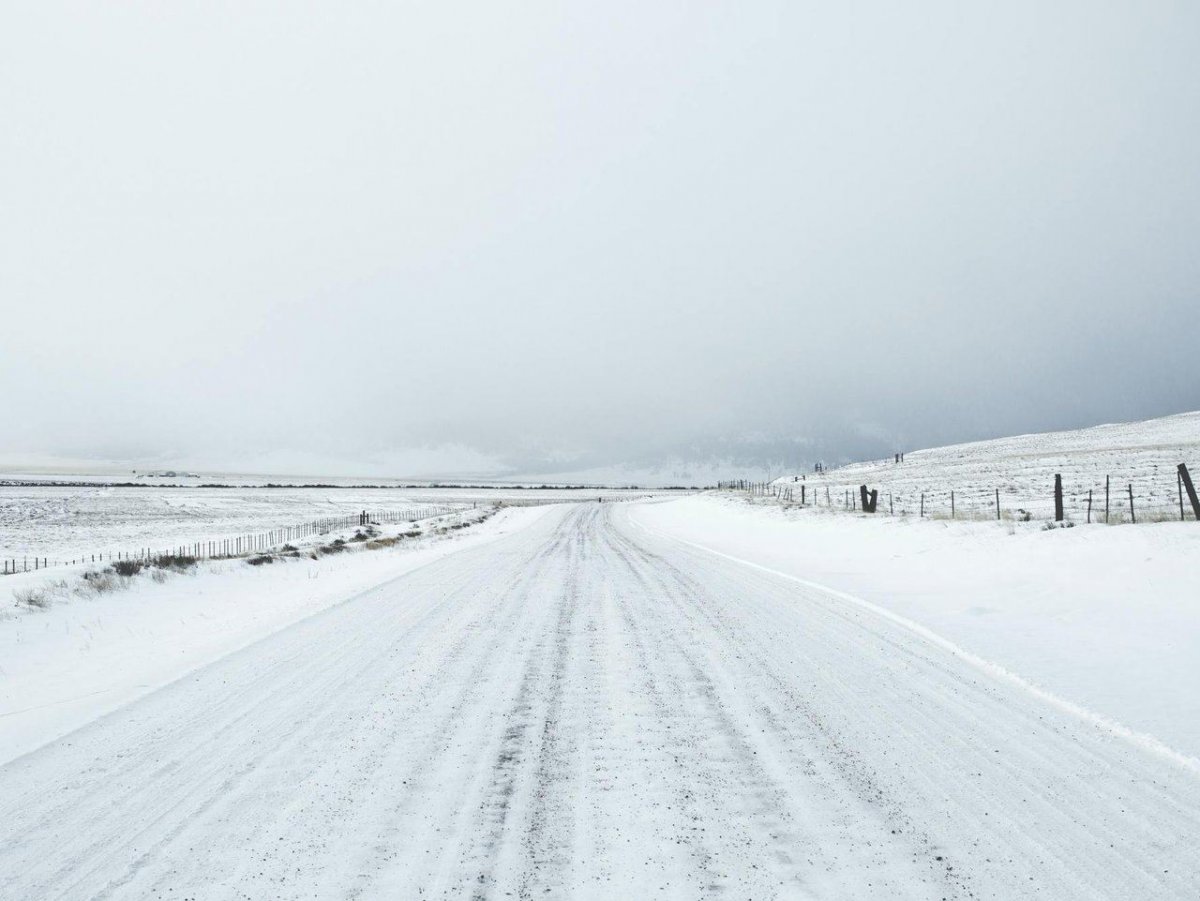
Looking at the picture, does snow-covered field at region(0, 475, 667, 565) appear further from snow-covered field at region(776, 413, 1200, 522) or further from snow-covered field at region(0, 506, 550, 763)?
snow-covered field at region(776, 413, 1200, 522)

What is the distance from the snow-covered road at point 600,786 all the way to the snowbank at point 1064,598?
2.82 ft

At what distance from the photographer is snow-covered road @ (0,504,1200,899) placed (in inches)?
123

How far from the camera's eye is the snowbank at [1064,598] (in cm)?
578

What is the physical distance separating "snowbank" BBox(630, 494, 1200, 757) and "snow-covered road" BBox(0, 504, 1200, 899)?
0.86 meters

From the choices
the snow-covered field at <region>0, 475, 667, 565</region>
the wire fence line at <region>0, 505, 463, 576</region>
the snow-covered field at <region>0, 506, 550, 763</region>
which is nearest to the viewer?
the snow-covered field at <region>0, 506, 550, 763</region>

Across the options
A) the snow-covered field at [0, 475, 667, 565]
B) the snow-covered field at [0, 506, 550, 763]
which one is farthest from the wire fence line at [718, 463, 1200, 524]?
the snow-covered field at [0, 475, 667, 565]

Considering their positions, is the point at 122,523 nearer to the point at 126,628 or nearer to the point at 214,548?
the point at 214,548

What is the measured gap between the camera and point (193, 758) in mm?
4551

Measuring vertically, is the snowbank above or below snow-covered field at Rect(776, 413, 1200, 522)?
below

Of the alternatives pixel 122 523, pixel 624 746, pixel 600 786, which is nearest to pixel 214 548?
pixel 122 523

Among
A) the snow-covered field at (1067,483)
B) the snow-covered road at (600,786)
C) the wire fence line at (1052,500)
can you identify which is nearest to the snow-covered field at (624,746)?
the snow-covered road at (600,786)

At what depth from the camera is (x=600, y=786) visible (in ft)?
12.9

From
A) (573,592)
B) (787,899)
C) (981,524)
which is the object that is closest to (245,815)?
(787,899)

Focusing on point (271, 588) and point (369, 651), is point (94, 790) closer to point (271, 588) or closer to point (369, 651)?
point (369, 651)
